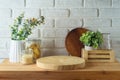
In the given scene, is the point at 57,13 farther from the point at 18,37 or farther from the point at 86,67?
the point at 86,67

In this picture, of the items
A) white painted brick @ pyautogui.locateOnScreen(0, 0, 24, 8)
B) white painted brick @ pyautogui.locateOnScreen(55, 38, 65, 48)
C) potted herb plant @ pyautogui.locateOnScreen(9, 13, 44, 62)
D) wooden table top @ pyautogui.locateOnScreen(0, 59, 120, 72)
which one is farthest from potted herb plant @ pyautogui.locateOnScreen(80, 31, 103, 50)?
white painted brick @ pyautogui.locateOnScreen(0, 0, 24, 8)

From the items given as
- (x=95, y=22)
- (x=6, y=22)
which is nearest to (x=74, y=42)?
(x=95, y=22)

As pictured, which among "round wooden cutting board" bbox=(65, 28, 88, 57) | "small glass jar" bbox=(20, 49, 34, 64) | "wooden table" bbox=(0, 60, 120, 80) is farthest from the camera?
"round wooden cutting board" bbox=(65, 28, 88, 57)

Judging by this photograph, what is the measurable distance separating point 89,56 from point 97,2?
400 mm

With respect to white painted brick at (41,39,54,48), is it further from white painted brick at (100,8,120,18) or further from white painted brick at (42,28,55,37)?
white painted brick at (100,8,120,18)

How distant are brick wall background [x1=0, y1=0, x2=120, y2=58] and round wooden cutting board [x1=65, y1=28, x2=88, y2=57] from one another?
42 mm

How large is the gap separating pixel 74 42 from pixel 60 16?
205 millimetres

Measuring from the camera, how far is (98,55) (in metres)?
1.38

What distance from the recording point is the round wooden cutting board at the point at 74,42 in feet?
4.96

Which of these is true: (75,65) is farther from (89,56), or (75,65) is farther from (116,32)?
(116,32)

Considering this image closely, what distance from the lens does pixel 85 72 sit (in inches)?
46.6

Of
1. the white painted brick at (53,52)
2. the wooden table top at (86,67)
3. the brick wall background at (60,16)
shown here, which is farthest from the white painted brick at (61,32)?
the wooden table top at (86,67)

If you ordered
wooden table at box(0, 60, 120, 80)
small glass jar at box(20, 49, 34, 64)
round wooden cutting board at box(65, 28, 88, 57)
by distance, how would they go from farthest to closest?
1. round wooden cutting board at box(65, 28, 88, 57)
2. small glass jar at box(20, 49, 34, 64)
3. wooden table at box(0, 60, 120, 80)

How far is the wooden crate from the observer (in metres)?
1.37
